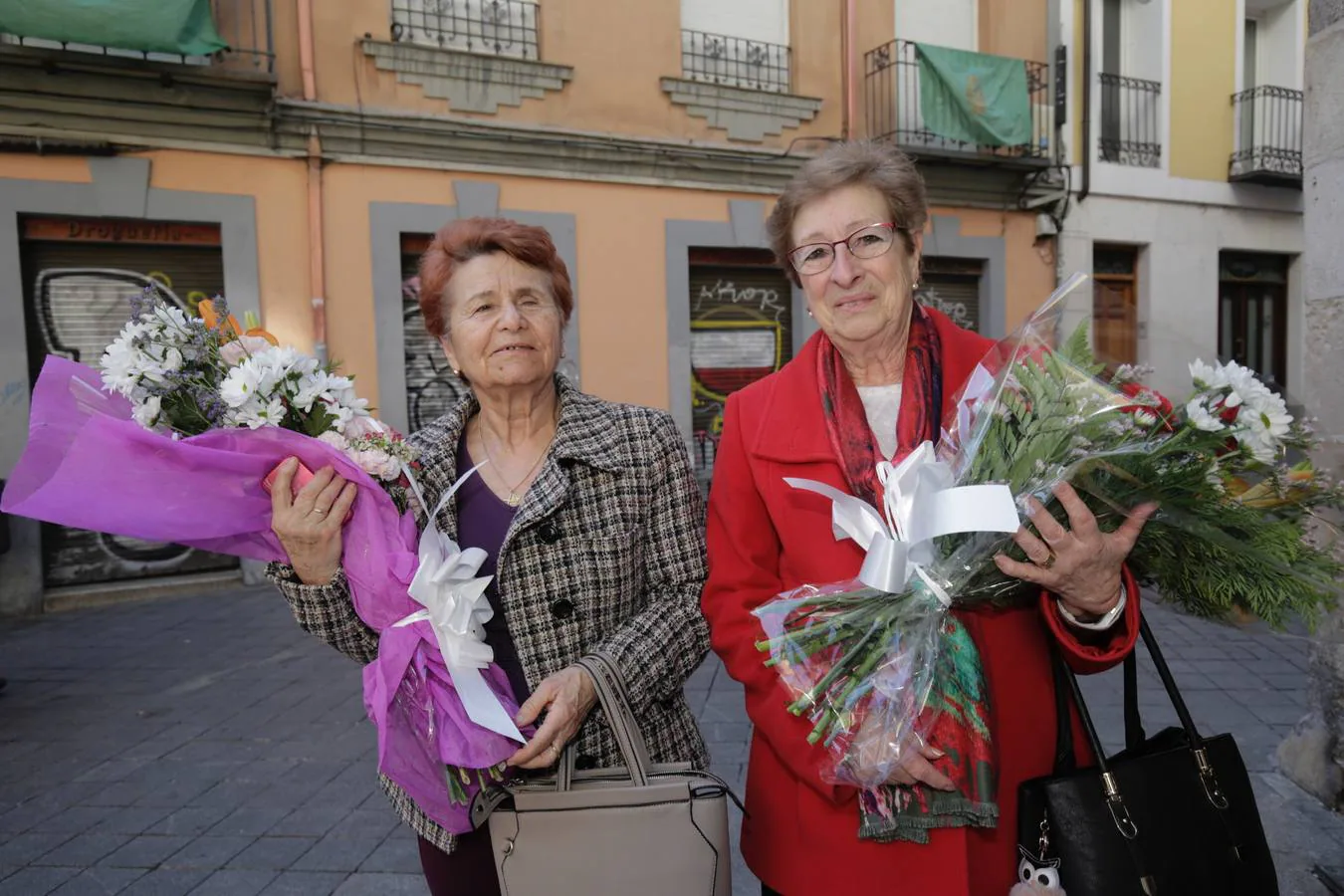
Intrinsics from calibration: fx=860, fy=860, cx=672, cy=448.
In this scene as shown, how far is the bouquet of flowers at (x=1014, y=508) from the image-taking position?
55.1 inches

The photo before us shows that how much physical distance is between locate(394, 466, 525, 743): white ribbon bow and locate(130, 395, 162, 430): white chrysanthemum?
1.47ft

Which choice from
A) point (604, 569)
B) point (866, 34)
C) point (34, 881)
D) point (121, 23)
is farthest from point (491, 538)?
point (866, 34)

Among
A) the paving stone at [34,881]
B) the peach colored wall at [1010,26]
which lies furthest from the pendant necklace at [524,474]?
the peach colored wall at [1010,26]

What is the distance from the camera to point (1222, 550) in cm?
145

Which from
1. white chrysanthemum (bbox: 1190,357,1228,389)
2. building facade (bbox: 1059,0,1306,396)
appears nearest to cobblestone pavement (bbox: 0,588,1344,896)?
white chrysanthemum (bbox: 1190,357,1228,389)

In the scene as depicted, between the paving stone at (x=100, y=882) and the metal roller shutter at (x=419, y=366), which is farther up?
the metal roller shutter at (x=419, y=366)

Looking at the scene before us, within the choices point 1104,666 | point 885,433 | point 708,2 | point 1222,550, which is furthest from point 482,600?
point 708,2

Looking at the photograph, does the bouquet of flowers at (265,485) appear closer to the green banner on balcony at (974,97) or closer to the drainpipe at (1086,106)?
→ the green banner on balcony at (974,97)

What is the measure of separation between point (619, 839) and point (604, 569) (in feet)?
1.81

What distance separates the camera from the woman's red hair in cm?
192

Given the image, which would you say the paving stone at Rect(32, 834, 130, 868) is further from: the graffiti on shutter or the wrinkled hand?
the graffiti on shutter

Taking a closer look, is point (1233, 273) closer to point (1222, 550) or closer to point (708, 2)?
point (708, 2)

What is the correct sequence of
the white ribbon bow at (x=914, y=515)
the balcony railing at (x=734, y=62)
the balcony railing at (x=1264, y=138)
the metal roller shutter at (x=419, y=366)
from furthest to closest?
the balcony railing at (x=1264, y=138)
the balcony railing at (x=734, y=62)
the metal roller shutter at (x=419, y=366)
the white ribbon bow at (x=914, y=515)

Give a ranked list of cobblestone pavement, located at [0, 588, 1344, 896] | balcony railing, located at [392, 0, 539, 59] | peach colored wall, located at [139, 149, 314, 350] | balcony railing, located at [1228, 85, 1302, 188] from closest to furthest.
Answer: cobblestone pavement, located at [0, 588, 1344, 896] < peach colored wall, located at [139, 149, 314, 350] < balcony railing, located at [392, 0, 539, 59] < balcony railing, located at [1228, 85, 1302, 188]
